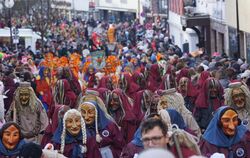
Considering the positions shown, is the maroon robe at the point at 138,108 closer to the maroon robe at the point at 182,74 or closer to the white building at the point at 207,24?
the maroon robe at the point at 182,74

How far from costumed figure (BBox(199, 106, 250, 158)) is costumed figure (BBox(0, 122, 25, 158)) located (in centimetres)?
191

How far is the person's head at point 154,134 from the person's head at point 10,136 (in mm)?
3270

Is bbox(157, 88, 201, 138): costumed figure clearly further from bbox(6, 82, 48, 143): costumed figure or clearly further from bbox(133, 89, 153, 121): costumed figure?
bbox(6, 82, 48, 143): costumed figure

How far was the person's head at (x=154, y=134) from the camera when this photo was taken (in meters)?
7.24

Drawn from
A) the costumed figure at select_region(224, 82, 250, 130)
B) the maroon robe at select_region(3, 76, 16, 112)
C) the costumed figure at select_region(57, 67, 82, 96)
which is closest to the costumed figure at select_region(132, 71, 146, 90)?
the costumed figure at select_region(57, 67, 82, 96)

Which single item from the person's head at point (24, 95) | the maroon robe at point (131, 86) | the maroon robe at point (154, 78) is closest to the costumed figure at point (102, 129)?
the person's head at point (24, 95)

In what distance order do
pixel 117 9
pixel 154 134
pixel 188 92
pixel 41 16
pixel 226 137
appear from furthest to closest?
1. pixel 117 9
2. pixel 41 16
3. pixel 188 92
4. pixel 226 137
5. pixel 154 134

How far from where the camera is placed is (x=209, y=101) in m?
15.9

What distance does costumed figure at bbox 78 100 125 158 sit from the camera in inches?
488

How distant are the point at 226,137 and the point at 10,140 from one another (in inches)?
86.9

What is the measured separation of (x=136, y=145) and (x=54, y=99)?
7455mm

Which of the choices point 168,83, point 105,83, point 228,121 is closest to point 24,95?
point 168,83

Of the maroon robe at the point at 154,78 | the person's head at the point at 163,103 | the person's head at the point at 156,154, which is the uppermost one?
the person's head at the point at 156,154

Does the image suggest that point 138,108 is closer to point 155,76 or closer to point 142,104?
A: point 142,104
